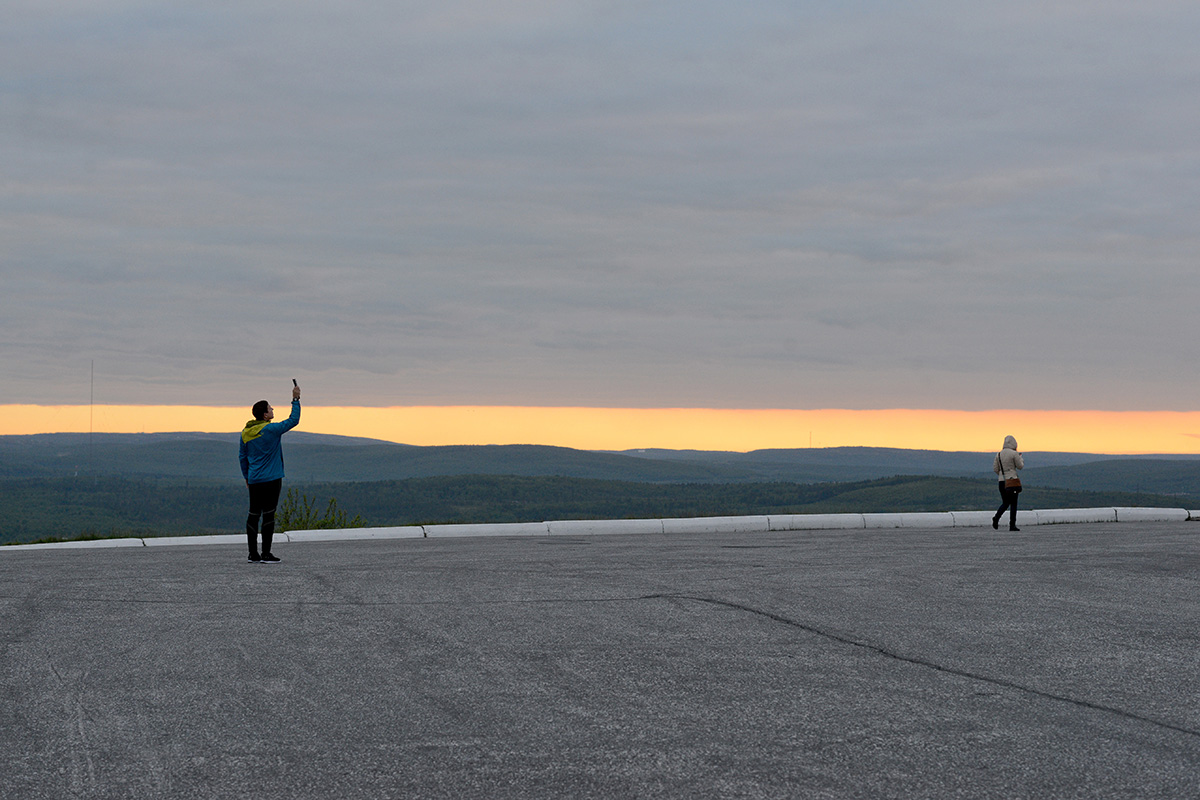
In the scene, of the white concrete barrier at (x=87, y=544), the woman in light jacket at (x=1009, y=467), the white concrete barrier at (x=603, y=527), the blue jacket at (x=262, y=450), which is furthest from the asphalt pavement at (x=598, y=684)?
the white concrete barrier at (x=603, y=527)

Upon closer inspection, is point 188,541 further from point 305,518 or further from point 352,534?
point 305,518

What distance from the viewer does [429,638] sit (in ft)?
27.5

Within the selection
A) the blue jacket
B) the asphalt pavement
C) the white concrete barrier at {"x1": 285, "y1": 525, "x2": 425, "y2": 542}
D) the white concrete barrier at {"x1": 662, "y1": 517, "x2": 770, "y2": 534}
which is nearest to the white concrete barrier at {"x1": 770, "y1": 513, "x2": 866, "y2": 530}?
the white concrete barrier at {"x1": 662, "y1": 517, "x2": 770, "y2": 534}

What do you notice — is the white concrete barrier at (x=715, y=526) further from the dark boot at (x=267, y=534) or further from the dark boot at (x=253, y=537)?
the dark boot at (x=253, y=537)

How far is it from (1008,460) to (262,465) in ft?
47.9

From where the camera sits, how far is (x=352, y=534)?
2008cm

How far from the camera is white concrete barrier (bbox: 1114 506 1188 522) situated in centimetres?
2641

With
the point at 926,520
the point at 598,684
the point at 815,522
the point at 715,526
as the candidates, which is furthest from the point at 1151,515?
the point at 598,684

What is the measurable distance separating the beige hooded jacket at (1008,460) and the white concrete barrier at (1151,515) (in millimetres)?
5967

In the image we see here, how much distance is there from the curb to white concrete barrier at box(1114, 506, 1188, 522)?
1.97ft

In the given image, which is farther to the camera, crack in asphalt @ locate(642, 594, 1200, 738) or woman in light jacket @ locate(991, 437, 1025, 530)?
woman in light jacket @ locate(991, 437, 1025, 530)

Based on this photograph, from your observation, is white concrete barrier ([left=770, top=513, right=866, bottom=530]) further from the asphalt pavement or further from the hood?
the hood

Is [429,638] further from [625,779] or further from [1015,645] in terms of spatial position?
[1015,645]

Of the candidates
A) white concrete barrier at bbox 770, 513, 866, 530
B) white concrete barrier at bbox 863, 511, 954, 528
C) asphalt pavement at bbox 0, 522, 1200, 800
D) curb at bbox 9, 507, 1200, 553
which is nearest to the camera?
asphalt pavement at bbox 0, 522, 1200, 800
